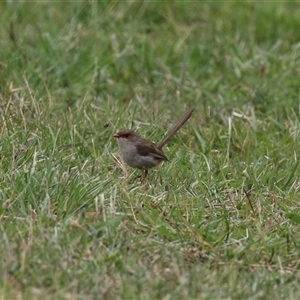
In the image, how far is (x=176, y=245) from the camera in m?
5.45

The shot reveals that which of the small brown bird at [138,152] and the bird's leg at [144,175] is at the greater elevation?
the small brown bird at [138,152]

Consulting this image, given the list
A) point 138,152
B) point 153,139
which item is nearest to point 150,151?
point 138,152

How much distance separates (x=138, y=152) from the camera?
652 centimetres

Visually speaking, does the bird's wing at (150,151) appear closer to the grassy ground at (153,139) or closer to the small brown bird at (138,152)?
the small brown bird at (138,152)

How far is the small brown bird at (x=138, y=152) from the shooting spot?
21.4 feet

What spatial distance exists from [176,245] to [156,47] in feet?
14.6

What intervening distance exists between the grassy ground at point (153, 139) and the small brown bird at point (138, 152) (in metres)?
0.09

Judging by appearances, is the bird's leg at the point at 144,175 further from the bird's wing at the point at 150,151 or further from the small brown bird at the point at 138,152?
the bird's wing at the point at 150,151

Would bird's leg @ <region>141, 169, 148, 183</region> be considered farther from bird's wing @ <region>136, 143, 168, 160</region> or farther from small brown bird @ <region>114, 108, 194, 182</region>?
bird's wing @ <region>136, 143, 168, 160</region>

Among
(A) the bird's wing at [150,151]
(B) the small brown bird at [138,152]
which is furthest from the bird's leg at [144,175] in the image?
(A) the bird's wing at [150,151]

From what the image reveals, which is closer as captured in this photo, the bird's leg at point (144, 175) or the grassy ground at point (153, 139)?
the grassy ground at point (153, 139)

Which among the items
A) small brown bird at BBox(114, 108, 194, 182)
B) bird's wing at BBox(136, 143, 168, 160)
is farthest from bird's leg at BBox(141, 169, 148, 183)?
bird's wing at BBox(136, 143, 168, 160)

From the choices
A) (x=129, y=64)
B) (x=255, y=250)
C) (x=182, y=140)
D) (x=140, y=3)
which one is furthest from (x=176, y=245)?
(x=140, y=3)

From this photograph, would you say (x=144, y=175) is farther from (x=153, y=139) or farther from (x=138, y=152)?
(x=153, y=139)
